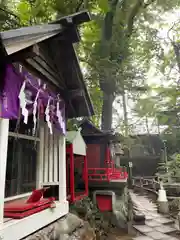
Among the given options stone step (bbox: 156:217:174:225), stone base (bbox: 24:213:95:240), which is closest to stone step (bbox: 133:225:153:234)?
stone step (bbox: 156:217:174:225)

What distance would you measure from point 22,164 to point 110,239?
4.87 meters

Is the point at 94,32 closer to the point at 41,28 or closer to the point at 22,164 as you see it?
the point at 41,28

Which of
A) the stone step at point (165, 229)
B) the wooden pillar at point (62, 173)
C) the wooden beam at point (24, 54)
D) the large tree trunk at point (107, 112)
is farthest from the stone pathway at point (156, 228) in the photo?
the wooden beam at point (24, 54)

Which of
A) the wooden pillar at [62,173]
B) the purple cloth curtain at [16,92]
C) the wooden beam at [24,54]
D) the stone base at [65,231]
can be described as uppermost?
the wooden beam at [24,54]

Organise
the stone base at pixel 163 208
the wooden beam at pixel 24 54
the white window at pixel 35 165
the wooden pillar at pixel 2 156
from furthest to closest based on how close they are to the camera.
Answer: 1. the stone base at pixel 163 208
2. the white window at pixel 35 165
3. the wooden pillar at pixel 2 156
4. the wooden beam at pixel 24 54

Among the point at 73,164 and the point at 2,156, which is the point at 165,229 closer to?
the point at 73,164

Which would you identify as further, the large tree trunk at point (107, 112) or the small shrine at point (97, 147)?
the large tree trunk at point (107, 112)

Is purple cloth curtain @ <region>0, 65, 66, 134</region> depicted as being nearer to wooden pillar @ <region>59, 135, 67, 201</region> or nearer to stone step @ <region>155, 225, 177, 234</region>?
wooden pillar @ <region>59, 135, 67, 201</region>

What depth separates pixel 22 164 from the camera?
17.9 ft

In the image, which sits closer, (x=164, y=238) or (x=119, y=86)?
Result: (x=164, y=238)

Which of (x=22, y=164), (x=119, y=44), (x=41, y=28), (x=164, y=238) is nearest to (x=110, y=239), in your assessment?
(x=164, y=238)

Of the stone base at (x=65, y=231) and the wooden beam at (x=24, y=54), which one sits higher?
the wooden beam at (x=24, y=54)

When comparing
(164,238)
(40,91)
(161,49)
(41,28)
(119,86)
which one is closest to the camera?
(41,28)

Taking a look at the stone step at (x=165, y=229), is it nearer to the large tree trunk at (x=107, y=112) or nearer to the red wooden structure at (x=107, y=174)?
the red wooden structure at (x=107, y=174)
